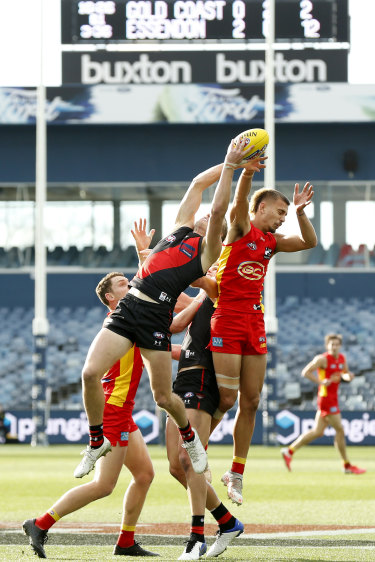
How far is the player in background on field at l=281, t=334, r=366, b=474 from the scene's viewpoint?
18.4 meters

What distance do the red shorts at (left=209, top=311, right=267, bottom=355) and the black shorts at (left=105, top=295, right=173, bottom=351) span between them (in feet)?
2.61

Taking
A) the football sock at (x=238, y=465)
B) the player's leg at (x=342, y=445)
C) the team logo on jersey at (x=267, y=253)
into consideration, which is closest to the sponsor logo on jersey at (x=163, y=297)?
the team logo on jersey at (x=267, y=253)

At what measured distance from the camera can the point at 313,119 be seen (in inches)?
1346

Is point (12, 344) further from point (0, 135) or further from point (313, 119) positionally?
point (313, 119)

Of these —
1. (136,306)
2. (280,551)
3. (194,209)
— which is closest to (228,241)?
(194,209)

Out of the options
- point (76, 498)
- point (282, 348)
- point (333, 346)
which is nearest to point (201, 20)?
point (282, 348)

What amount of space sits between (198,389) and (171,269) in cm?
109

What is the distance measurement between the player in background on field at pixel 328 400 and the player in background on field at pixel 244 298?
9.48m

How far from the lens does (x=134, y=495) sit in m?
8.79

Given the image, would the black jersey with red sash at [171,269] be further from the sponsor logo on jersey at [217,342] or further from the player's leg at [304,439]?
the player's leg at [304,439]

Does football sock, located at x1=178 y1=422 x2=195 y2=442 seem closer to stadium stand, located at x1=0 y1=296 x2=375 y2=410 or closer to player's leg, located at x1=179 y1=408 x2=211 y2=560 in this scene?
player's leg, located at x1=179 y1=408 x2=211 y2=560

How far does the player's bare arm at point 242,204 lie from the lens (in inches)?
325

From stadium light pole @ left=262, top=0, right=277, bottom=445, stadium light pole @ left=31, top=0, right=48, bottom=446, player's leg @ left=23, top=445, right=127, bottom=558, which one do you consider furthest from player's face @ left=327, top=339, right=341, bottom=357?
player's leg @ left=23, top=445, right=127, bottom=558

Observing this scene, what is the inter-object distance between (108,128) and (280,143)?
5247mm
